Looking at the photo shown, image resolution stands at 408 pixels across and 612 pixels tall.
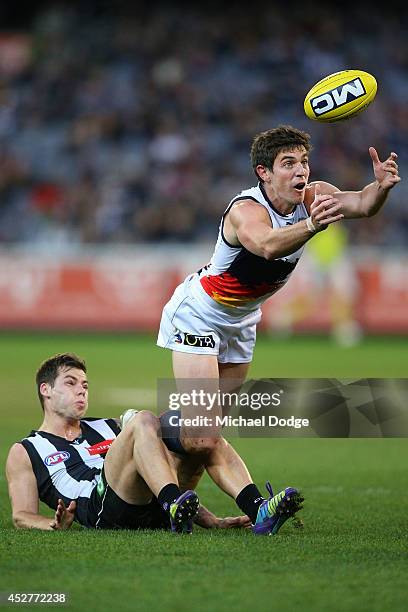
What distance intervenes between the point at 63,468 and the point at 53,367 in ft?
1.97

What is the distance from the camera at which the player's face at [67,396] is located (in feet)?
21.0

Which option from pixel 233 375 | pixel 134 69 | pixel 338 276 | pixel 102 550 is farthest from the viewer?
pixel 134 69

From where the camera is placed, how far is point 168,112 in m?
26.0

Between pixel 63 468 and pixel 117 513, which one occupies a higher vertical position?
pixel 63 468

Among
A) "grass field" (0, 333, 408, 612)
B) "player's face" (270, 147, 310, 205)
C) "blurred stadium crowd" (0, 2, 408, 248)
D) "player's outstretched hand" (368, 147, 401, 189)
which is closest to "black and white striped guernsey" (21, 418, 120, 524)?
"grass field" (0, 333, 408, 612)

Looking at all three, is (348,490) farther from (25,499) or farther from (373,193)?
(25,499)

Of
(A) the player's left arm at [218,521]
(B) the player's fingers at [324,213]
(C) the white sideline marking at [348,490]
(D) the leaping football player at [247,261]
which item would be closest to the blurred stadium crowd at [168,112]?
(C) the white sideline marking at [348,490]

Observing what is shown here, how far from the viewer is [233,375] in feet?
22.3

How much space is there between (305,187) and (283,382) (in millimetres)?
2318

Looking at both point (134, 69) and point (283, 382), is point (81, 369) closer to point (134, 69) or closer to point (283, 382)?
point (283, 382)

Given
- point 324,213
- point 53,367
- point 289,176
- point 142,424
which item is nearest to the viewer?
point 324,213

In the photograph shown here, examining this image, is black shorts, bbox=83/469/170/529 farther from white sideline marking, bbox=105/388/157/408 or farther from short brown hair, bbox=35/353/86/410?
white sideline marking, bbox=105/388/157/408

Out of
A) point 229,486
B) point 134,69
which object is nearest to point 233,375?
point 229,486

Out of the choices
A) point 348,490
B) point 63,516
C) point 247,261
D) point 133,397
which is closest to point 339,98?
point 247,261
